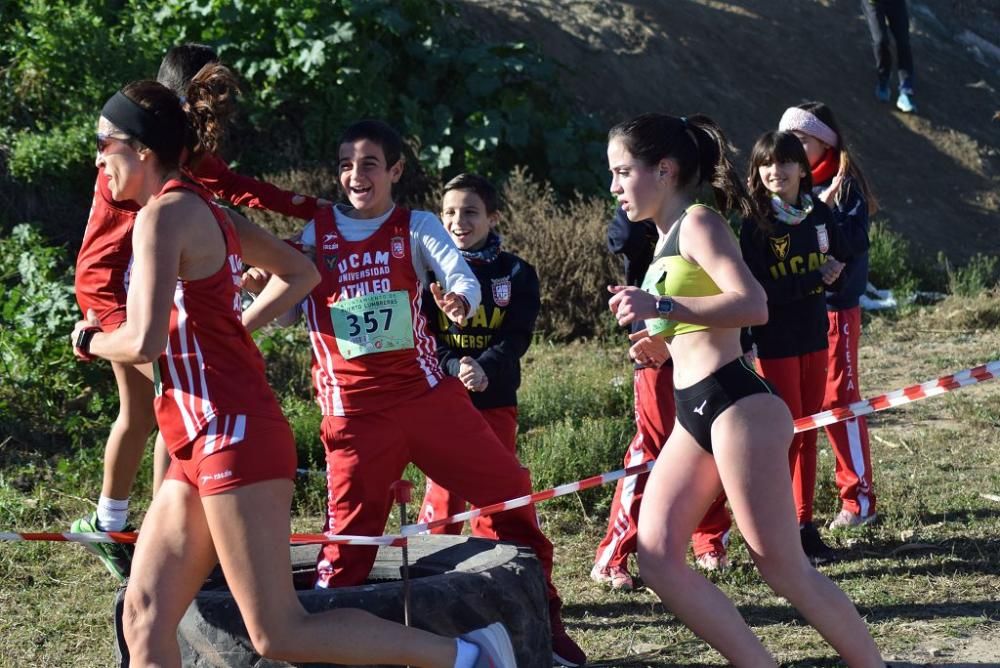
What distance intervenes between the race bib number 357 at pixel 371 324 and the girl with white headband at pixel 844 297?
238 cm

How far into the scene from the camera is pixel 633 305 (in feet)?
12.6

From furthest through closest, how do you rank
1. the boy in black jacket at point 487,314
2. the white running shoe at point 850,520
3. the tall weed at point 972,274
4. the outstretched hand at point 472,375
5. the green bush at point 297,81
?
the tall weed at point 972,274, the green bush at point 297,81, the white running shoe at point 850,520, the boy in black jacket at point 487,314, the outstretched hand at point 472,375

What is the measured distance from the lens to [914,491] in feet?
21.9

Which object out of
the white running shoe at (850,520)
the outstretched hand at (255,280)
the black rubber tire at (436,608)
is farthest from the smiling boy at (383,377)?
the white running shoe at (850,520)

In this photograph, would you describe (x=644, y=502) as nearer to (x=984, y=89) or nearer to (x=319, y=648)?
(x=319, y=648)

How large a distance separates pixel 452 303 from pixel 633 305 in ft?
3.10

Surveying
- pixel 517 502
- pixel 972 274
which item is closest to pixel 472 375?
pixel 517 502

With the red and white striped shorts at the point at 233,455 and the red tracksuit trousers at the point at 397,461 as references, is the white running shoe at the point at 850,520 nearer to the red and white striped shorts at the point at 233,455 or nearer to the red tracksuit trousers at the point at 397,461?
the red tracksuit trousers at the point at 397,461

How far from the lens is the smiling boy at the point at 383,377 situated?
4578mm

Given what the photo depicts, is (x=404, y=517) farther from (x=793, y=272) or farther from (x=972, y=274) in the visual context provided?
(x=972, y=274)

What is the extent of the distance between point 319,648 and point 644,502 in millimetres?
1155

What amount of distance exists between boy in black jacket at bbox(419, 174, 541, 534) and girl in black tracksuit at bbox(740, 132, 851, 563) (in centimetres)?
106

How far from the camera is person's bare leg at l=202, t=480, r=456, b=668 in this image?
3.51 metres

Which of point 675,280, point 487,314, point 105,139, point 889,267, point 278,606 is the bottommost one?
point 278,606
